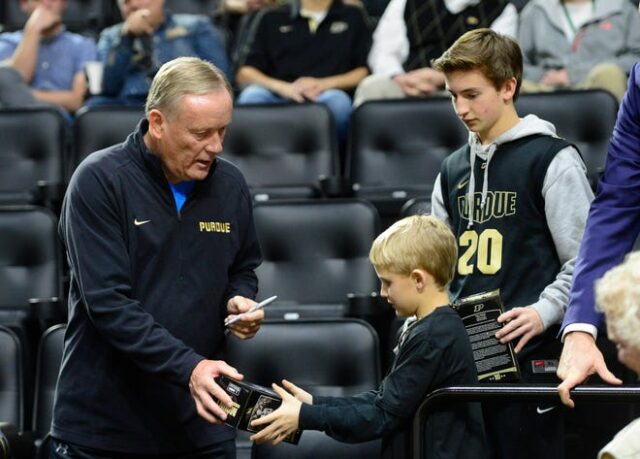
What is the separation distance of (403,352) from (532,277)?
54 cm

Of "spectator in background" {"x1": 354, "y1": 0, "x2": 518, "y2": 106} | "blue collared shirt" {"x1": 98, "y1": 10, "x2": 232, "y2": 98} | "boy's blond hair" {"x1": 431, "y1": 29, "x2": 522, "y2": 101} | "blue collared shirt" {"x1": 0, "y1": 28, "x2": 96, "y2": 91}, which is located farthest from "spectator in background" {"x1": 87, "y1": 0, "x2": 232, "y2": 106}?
"boy's blond hair" {"x1": 431, "y1": 29, "x2": 522, "y2": 101}

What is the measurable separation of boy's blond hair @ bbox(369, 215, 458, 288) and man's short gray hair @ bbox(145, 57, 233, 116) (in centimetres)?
55

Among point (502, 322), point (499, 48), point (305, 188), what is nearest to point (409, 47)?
point (305, 188)

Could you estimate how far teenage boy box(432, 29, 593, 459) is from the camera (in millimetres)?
3215

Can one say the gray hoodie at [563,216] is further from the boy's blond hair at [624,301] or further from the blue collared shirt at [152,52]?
the blue collared shirt at [152,52]

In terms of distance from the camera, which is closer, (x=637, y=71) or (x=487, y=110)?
(x=637, y=71)

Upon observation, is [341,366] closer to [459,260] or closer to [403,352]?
[459,260]

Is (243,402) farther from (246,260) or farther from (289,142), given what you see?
(289,142)

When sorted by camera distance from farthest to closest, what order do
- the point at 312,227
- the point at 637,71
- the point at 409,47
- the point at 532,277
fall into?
the point at 409,47 → the point at 312,227 → the point at 532,277 → the point at 637,71

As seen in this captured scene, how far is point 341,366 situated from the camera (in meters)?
4.31

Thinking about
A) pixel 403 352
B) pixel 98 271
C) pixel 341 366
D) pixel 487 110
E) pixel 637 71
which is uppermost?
pixel 637 71

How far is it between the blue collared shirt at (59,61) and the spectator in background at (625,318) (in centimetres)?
557

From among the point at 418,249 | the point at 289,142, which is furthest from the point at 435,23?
the point at 418,249

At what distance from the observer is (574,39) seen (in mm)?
6355
